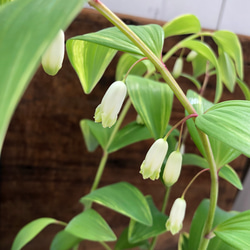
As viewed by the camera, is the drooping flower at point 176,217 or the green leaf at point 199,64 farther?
the green leaf at point 199,64

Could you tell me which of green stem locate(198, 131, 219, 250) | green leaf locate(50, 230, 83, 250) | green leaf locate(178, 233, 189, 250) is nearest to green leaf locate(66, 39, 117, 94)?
green stem locate(198, 131, 219, 250)

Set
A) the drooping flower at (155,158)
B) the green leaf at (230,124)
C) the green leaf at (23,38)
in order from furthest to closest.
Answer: the drooping flower at (155,158), the green leaf at (230,124), the green leaf at (23,38)

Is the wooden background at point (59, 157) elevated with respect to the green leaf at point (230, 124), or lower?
lower

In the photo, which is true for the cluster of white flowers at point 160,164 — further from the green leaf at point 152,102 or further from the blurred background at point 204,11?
the blurred background at point 204,11

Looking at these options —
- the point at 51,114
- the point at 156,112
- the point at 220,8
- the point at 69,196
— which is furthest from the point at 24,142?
the point at 220,8

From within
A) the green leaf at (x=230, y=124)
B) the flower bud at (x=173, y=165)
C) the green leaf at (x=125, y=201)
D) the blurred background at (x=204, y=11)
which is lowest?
the green leaf at (x=125, y=201)

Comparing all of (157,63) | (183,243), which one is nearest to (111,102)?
(157,63)

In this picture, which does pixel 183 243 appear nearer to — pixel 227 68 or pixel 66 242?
pixel 66 242

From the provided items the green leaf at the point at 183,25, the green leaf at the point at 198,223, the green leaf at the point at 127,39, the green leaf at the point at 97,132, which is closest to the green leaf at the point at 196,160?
the green leaf at the point at 198,223

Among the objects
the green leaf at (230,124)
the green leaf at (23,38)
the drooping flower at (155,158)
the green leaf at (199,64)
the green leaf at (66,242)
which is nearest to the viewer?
the green leaf at (23,38)
